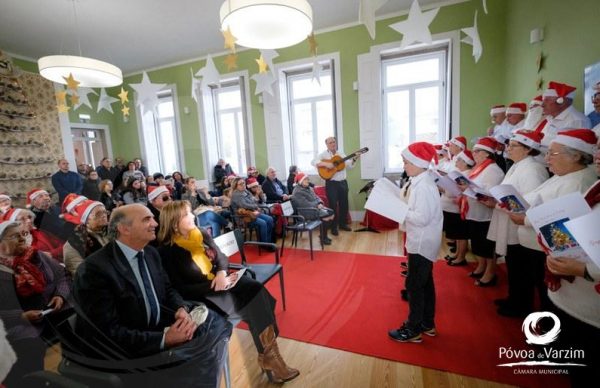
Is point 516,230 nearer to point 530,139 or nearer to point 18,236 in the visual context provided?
point 530,139

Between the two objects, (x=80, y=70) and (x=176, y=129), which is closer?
(x=176, y=129)

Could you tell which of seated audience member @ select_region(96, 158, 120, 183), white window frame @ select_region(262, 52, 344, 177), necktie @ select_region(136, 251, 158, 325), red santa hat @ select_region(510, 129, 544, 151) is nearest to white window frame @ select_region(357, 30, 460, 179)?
white window frame @ select_region(262, 52, 344, 177)

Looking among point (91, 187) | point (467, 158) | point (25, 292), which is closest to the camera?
point (25, 292)

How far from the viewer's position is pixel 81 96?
2.24 m

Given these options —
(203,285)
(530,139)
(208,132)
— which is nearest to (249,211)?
(208,132)

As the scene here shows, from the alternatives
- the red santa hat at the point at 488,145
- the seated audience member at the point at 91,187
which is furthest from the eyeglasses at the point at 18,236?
the red santa hat at the point at 488,145

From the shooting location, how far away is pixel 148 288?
1.29 metres

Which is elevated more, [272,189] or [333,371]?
[272,189]

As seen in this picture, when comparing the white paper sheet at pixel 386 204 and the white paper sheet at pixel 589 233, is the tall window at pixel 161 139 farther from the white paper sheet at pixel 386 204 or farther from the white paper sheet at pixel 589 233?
the white paper sheet at pixel 589 233

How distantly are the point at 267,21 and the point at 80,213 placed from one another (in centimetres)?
177

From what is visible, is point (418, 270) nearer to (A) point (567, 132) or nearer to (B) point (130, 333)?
(A) point (567, 132)

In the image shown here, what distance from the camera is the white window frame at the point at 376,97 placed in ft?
15.0

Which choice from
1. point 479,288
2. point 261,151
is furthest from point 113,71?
point 479,288

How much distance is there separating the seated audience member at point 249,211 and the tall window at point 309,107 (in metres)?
1.57
